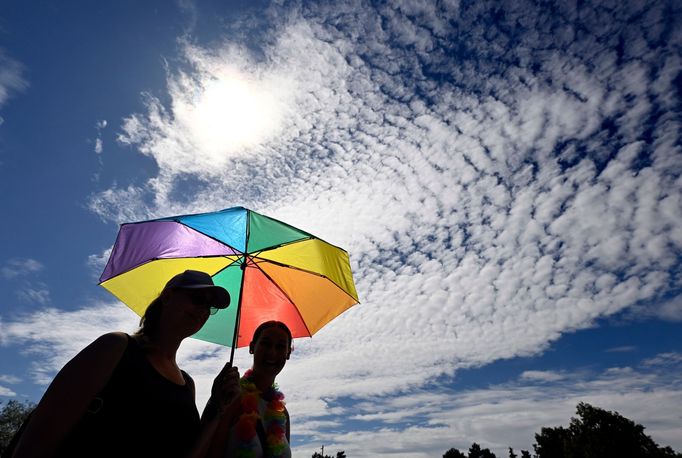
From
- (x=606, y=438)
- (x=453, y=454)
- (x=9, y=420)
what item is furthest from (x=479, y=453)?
(x=9, y=420)

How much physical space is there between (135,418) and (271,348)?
5.97 ft

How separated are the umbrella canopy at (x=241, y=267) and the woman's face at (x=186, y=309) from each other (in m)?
1.15

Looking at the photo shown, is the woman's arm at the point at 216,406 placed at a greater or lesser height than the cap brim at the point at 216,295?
lesser

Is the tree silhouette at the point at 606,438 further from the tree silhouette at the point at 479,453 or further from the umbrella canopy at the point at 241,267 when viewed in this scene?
the umbrella canopy at the point at 241,267

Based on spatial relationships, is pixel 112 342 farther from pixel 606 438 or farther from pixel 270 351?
pixel 606 438

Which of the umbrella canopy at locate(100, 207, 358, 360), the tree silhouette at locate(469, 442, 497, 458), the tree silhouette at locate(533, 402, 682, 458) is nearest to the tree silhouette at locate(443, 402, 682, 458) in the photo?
the tree silhouette at locate(533, 402, 682, 458)

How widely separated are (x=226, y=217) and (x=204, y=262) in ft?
2.28

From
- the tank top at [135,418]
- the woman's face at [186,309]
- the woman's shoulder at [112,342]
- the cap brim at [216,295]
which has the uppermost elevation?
the cap brim at [216,295]

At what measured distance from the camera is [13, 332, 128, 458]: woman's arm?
1651mm

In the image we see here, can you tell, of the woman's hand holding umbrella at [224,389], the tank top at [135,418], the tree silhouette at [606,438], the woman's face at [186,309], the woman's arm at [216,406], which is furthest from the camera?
the tree silhouette at [606,438]

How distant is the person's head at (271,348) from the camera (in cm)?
376

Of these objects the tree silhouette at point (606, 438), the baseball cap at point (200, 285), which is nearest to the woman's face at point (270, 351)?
the baseball cap at point (200, 285)

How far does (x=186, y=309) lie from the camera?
8.71ft

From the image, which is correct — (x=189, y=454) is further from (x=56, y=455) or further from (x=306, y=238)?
(x=306, y=238)
